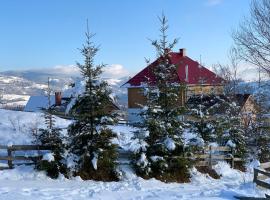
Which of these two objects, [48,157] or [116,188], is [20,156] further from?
[116,188]

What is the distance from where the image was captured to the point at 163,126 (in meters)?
18.0

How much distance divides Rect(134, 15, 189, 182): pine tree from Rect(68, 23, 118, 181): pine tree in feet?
4.59

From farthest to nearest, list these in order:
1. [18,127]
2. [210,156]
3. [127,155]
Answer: [18,127] → [210,156] → [127,155]

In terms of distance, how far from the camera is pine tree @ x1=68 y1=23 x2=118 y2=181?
1669cm

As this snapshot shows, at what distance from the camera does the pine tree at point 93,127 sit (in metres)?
16.7

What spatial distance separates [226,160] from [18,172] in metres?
10.9

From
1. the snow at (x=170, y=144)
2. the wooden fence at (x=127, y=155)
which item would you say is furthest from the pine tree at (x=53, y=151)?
the snow at (x=170, y=144)

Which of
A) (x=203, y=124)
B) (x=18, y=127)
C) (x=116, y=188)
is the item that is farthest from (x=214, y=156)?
(x=18, y=127)

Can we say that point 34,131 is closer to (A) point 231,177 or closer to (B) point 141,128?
(B) point 141,128

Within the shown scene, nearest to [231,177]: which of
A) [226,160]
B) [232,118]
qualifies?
[226,160]

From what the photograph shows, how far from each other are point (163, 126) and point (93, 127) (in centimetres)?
296

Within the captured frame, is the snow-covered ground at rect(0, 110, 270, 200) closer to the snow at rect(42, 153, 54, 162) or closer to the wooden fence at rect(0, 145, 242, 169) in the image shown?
the wooden fence at rect(0, 145, 242, 169)

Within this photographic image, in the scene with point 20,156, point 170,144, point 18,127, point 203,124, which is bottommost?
point 20,156

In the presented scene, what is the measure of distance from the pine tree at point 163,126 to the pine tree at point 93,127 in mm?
1401
